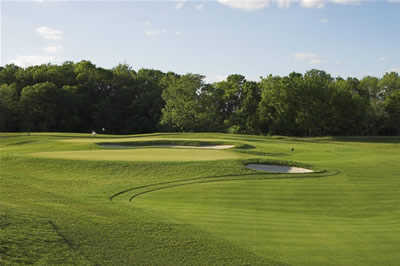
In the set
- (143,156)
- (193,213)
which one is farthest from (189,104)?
(193,213)

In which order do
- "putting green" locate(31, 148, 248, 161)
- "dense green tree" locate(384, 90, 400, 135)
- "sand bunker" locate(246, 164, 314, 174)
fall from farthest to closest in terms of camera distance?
"dense green tree" locate(384, 90, 400, 135)
"putting green" locate(31, 148, 248, 161)
"sand bunker" locate(246, 164, 314, 174)

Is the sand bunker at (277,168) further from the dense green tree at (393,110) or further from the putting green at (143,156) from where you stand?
the dense green tree at (393,110)

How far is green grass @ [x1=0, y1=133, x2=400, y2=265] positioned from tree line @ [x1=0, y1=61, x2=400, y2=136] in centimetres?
4752

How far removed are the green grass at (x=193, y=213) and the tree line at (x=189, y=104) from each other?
47.5 meters

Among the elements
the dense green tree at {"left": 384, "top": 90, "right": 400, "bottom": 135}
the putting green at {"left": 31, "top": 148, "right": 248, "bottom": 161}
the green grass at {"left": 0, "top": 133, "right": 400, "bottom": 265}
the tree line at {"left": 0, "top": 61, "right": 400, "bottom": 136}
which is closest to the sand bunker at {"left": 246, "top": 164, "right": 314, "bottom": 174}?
the green grass at {"left": 0, "top": 133, "right": 400, "bottom": 265}

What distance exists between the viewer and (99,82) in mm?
83500

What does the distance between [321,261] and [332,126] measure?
6665cm

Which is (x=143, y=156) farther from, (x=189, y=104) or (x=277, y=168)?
(x=189, y=104)

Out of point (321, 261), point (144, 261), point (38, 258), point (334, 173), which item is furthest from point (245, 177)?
point (38, 258)

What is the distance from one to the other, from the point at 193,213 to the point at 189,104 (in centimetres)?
5993

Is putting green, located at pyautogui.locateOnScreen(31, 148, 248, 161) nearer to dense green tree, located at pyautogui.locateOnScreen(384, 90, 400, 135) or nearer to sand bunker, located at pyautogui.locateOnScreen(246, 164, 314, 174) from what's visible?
sand bunker, located at pyautogui.locateOnScreen(246, 164, 314, 174)

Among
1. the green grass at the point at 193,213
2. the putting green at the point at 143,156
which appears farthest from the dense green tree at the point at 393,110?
the putting green at the point at 143,156

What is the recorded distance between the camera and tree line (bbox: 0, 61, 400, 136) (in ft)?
227

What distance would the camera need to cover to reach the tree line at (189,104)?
69.2m
